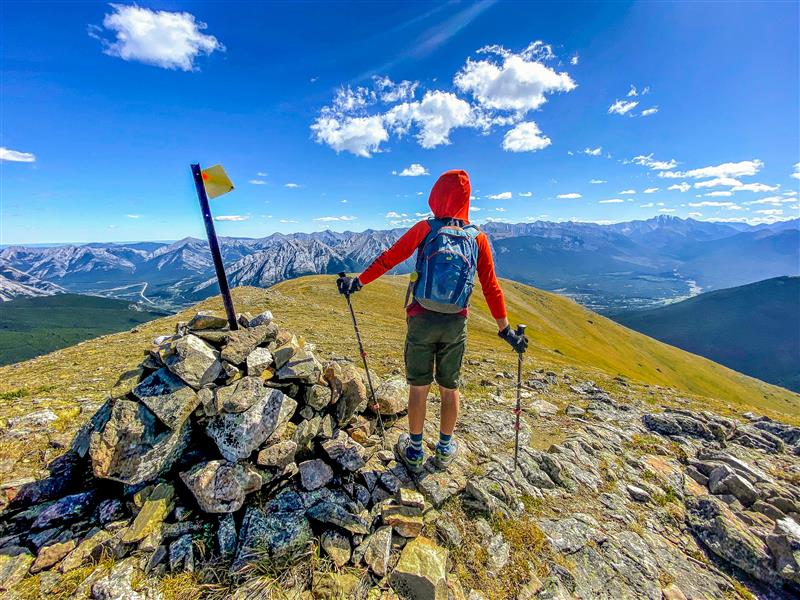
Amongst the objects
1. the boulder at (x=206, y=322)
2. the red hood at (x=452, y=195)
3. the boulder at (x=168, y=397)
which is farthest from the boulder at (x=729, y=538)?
the boulder at (x=206, y=322)

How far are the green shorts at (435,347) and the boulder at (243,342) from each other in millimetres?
3610

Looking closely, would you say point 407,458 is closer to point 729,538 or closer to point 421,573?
point 421,573

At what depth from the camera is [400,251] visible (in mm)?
7086

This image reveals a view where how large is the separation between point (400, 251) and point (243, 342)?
13.7 ft

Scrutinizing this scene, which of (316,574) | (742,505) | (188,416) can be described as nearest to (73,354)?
(188,416)

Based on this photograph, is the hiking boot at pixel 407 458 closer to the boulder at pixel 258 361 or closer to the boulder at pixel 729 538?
the boulder at pixel 258 361

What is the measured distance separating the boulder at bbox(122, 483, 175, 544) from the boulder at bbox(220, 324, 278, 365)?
2519 mm

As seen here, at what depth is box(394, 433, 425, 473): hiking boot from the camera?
755 centimetres

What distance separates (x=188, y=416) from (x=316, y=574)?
3.72 meters

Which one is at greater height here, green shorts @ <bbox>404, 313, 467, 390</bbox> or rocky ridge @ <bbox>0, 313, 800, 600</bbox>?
green shorts @ <bbox>404, 313, 467, 390</bbox>

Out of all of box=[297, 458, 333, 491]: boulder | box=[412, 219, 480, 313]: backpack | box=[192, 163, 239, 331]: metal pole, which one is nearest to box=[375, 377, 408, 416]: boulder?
box=[297, 458, 333, 491]: boulder

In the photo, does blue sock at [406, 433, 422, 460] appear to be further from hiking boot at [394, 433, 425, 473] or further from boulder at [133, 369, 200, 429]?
boulder at [133, 369, 200, 429]

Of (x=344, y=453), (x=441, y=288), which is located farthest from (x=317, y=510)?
(x=441, y=288)

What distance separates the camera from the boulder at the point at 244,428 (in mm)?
6160
